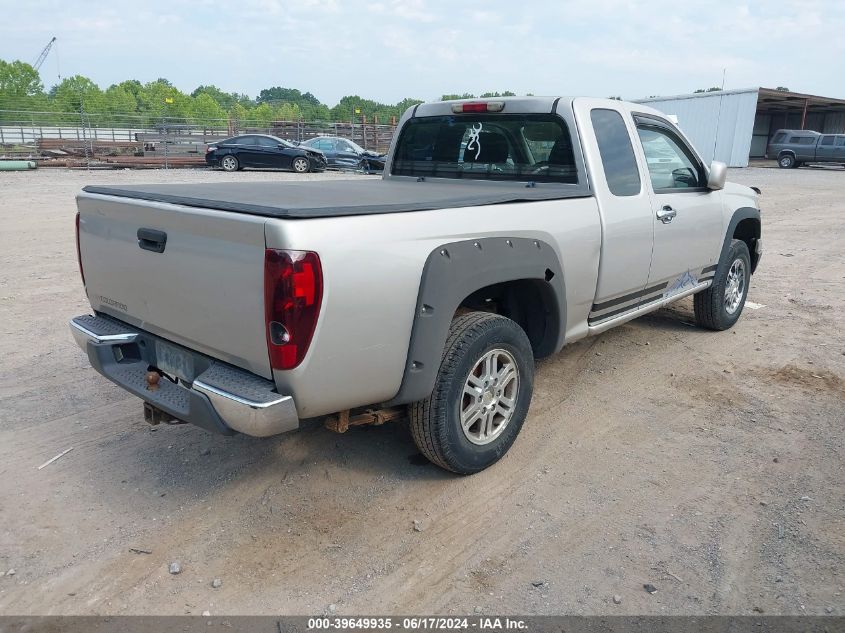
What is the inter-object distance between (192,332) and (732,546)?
2.62 m

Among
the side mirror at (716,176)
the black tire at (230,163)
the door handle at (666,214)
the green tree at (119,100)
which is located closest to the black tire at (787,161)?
the black tire at (230,163)

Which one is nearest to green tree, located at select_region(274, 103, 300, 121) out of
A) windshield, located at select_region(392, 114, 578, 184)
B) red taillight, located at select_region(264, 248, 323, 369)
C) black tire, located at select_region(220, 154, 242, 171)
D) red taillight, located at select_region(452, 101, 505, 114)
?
black tire, located at select_region(220, 154, 242, 171)

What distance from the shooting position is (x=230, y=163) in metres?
23.8

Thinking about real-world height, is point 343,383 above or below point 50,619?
above

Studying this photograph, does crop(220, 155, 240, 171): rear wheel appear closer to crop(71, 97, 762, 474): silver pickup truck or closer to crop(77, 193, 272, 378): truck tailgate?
crop(71, 97, 762, 474): silver pickup truck

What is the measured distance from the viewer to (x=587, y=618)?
8.44ft

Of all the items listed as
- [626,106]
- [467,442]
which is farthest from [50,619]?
[626,106]

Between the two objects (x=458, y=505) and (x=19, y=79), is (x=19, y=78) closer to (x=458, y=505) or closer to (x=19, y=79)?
(x=19, y=79)

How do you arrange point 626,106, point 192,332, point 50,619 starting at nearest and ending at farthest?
1. point 50,619
2. point 192,332
3. point 626,106

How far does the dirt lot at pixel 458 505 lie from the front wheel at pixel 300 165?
1884 centimetres

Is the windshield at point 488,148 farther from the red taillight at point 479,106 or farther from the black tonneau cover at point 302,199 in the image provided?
the black tonneau cover at point 302,199

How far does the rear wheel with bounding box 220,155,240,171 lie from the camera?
933 inches

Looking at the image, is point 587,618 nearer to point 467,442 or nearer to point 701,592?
point 701,592

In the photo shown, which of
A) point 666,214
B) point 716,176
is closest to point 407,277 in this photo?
point 666,214
